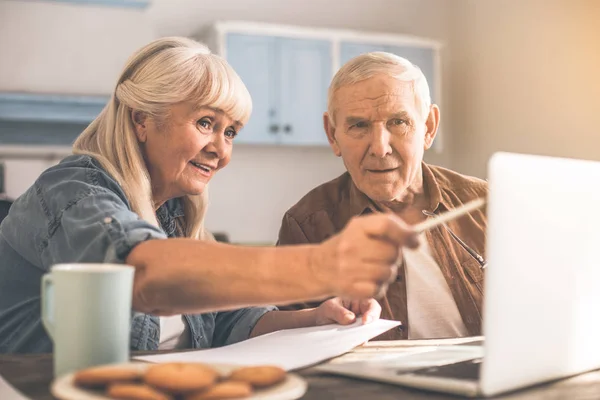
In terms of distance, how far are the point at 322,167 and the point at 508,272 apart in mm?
4074

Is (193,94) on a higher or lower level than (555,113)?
lower

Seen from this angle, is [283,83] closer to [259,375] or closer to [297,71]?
[297,71]

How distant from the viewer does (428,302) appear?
1.72 m

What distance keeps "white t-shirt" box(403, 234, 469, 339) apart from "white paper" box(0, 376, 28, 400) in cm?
99

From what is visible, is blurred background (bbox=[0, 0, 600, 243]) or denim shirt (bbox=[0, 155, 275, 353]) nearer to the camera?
denim shirt (bbox=[0, 155, 275, 353])

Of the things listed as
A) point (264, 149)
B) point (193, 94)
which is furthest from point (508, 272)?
point (264, 149)

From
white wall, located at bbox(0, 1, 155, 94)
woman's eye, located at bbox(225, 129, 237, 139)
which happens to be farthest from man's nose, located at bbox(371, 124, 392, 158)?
white wall, located at bbox(0, 1, 155, 94)

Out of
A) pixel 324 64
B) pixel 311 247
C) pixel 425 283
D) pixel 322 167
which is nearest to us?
pixel 311 247

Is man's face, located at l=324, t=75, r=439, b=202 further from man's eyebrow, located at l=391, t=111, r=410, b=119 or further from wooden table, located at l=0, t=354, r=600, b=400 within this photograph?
wooden table, located at l=0, t=354, r=600, b=400

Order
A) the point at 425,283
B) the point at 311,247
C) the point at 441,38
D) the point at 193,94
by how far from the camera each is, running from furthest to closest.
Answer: the point at 441,38
the point at 425,283
the point at 193,94
the point at 311,247

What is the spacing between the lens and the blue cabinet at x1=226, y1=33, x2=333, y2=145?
14.3ft

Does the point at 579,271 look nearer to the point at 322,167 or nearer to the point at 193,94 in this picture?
the point at 193,94

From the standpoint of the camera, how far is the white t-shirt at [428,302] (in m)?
1.67

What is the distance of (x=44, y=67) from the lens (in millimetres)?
3957
